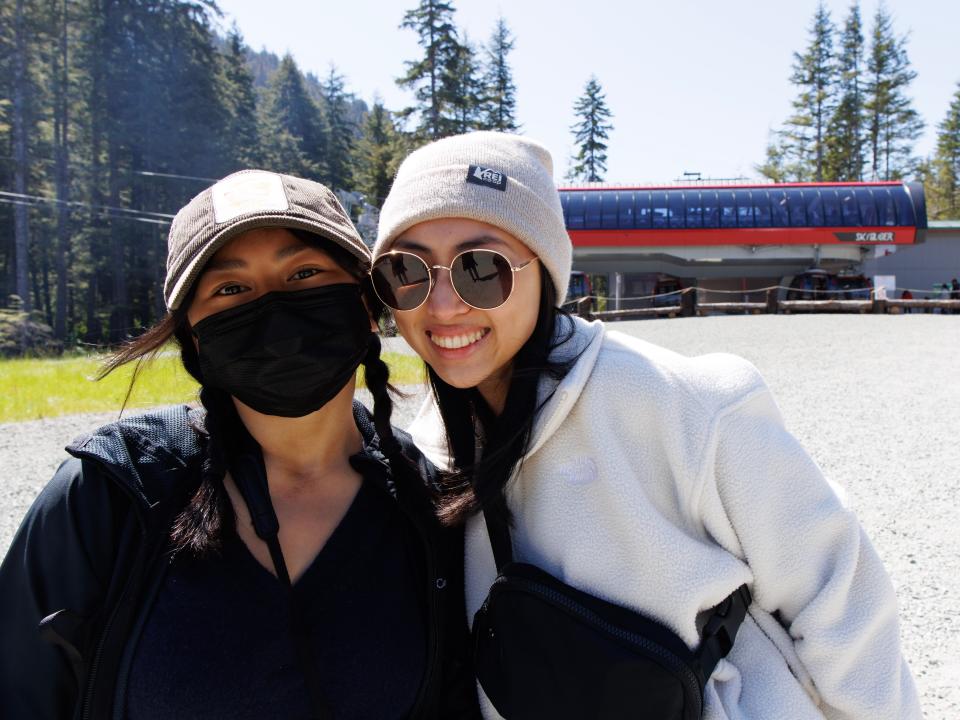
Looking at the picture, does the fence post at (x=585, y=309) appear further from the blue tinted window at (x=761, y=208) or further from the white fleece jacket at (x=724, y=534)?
the white fleece jacket at (x=724, y=534)

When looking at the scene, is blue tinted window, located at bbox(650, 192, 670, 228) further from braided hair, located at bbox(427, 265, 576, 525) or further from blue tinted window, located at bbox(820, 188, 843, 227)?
braided hair, located at bbox(427, 265, 576, 525)

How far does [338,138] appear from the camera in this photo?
177 ft

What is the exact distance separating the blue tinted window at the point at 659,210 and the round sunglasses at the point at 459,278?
31.1 metres

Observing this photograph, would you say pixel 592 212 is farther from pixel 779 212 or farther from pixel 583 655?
pixel 583 655

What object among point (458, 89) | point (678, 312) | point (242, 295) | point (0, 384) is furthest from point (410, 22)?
point (242, 295)

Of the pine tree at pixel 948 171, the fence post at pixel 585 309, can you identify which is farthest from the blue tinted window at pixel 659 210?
the pine tree at pixel 948 171

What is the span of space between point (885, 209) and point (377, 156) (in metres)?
31.9

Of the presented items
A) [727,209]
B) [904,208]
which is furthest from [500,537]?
[904,208]

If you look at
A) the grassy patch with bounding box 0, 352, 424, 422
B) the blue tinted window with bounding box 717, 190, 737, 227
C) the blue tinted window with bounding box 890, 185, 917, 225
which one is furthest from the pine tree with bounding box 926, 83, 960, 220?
the grassy patch with bounding box 0, 352, 424, 422

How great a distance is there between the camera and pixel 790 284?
3209cm

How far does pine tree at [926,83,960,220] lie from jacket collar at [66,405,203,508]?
2569 inches

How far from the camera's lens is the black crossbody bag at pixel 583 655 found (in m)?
1.52

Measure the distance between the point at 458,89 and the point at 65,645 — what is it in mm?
41088

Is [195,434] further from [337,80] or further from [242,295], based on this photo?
[337,80]
